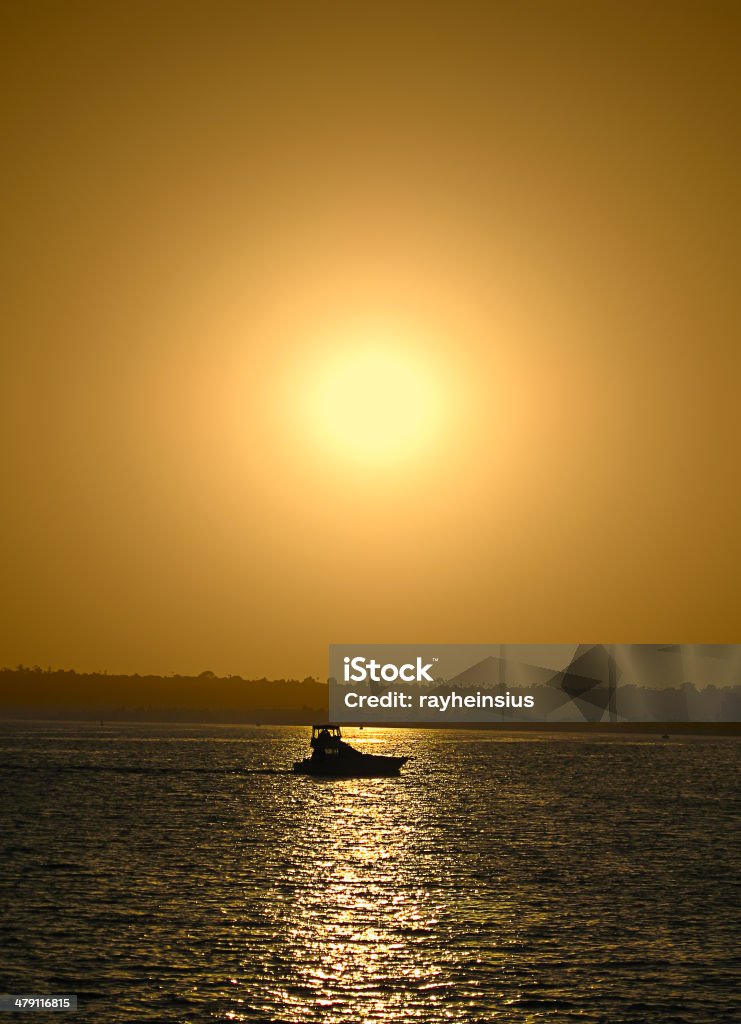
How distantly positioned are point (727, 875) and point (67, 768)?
442 feet

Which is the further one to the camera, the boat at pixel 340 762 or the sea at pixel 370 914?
the boat at pixel 340 762

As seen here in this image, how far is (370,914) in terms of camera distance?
60594 mm

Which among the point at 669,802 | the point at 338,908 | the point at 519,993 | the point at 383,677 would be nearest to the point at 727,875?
the point at 338,908

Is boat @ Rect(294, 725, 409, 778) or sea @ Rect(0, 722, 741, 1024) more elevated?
boat @ Rect(294, 725, 409, 778)

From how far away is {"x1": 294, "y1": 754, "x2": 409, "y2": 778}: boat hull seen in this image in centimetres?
15800

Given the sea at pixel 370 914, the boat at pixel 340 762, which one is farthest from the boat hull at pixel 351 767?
the sea at pixel 370 914

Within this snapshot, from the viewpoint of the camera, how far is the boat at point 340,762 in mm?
158125

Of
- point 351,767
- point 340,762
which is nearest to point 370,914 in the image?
point 351,767

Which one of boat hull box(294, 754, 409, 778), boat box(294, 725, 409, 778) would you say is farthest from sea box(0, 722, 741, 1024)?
boat box(294, 725, 409, 778)

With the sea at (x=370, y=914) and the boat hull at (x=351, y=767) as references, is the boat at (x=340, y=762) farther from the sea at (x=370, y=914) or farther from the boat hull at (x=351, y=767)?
the sea at (x=370, y=914)

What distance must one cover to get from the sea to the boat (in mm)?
35330

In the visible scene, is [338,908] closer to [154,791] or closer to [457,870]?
[457,870]

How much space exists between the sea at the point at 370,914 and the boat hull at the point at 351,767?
35111 mm

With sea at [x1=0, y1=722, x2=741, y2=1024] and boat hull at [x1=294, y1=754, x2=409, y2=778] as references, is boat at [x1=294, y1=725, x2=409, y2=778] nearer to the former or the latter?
boat hull at [x1=294, y1=754, x2=409, y2=778]
